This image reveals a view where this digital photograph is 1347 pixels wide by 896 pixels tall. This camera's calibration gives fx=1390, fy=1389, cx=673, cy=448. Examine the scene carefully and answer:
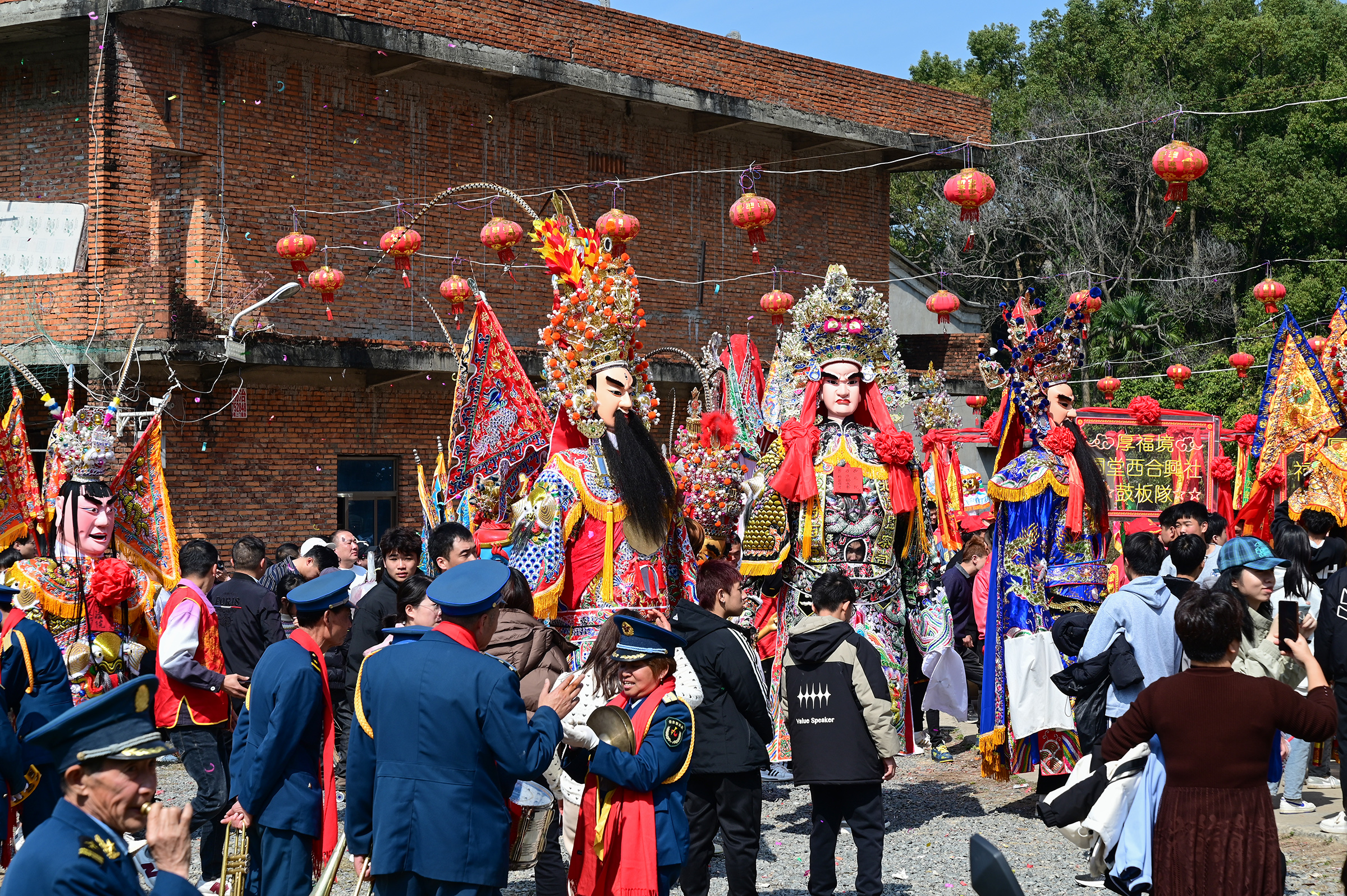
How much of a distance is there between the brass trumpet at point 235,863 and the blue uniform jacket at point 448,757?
119 centimetres

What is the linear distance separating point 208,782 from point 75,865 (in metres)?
4.01

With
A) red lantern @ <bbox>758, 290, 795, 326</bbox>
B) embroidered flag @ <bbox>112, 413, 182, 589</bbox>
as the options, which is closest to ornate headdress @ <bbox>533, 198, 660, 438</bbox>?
embroidered flag @ <bbox>112, 413, 182, 589</bbox>

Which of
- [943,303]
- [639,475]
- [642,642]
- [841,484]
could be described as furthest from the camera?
[943,303]

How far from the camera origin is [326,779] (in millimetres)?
5234

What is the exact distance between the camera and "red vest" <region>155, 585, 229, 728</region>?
6.82m

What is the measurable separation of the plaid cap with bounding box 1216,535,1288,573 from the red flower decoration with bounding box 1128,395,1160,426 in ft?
15.4

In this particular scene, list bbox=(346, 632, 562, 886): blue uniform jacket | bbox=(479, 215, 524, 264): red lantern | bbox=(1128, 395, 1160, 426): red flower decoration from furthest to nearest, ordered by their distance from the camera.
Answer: bbox=(479, 215, 524, 264): red lantern, bbox=(1128, 395, 1160, 426): red flower decoration, bbox=(346, 632, 562, 886): blue uniform jacket

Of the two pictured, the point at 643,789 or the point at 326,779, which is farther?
the point at 326,779

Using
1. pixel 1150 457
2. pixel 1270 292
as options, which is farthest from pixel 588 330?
pixel 1270 292

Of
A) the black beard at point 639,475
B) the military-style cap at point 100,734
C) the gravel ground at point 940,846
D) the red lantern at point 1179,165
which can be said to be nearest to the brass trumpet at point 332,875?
the military-style cap at point 100,734

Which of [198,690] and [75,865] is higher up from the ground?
[75,865]

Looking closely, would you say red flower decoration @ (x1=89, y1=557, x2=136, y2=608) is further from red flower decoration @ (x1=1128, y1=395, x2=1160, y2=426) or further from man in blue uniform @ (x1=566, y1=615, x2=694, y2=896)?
red flower decoration @ (x1=1128, y1=395, x2=1160, y2=426)

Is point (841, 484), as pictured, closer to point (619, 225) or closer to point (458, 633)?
point (458, 633)

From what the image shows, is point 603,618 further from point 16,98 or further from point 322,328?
point 16,98
